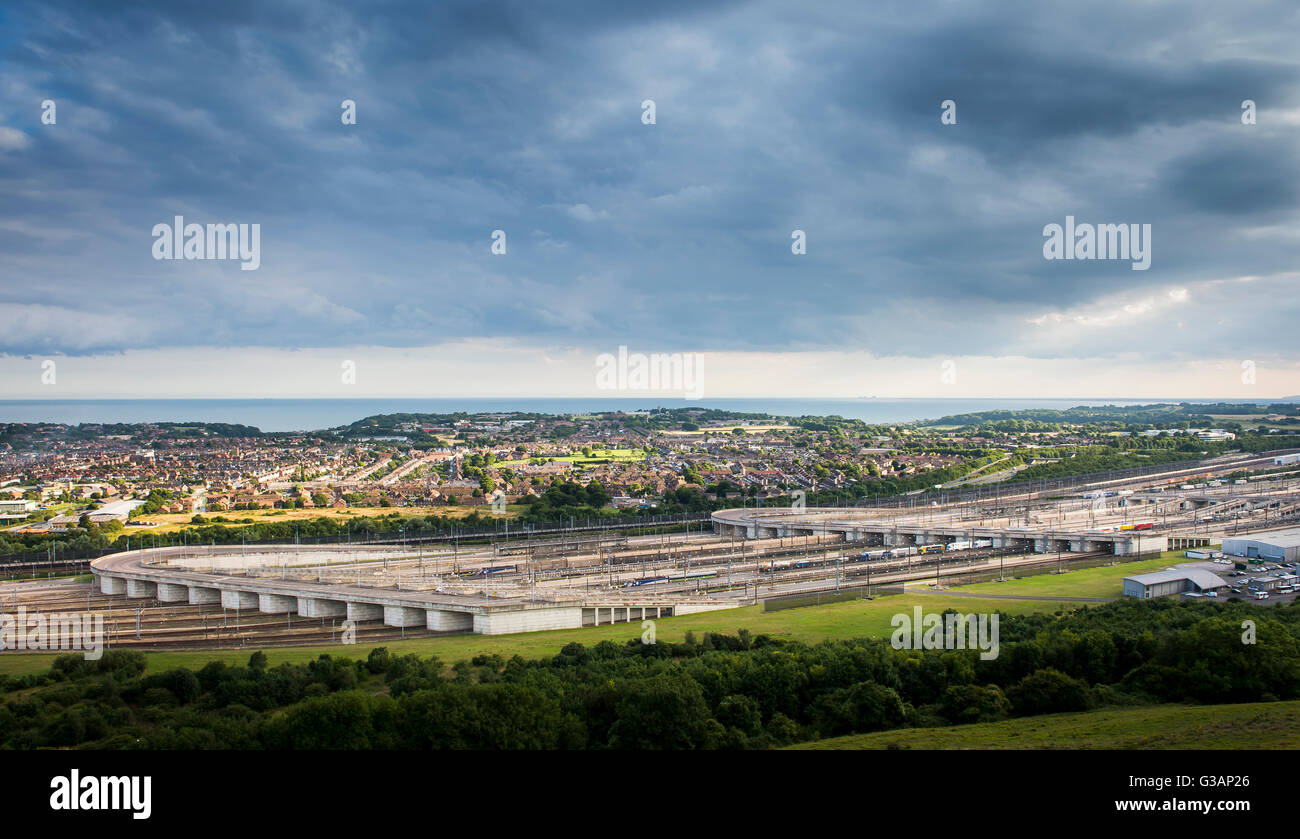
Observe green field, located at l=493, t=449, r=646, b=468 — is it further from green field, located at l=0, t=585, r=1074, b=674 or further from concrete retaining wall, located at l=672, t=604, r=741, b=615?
green field, located at l=0, t=585, r=1074, b=674

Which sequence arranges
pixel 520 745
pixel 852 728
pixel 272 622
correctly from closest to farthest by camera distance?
pixel 520 745 < pixel 852 728 < pixel 272 622

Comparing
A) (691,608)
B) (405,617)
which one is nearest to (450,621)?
(405,617)

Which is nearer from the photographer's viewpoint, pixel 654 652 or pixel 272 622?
pixel 654 652

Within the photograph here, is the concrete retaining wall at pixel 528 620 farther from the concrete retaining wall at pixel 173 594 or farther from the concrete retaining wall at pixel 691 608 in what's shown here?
the concrete retaining wall at pixel 173 594
